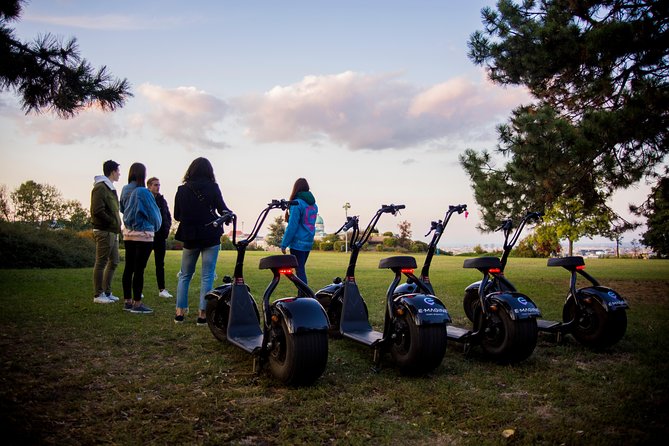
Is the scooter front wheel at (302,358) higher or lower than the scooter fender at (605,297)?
lower

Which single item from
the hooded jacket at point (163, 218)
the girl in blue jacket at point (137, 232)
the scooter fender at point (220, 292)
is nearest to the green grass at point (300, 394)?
the scooter fender at point (220, 292)

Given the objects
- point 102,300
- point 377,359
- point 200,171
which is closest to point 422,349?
point 377,359

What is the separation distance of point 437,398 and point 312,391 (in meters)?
0.99

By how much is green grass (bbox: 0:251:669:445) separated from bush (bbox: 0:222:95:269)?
32.0 feet

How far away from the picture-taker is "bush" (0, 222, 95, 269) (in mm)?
14133

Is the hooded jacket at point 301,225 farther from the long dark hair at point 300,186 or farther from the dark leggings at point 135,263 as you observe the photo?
the dark leggings at point 135,263

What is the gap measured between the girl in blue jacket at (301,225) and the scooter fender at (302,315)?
2162 mm

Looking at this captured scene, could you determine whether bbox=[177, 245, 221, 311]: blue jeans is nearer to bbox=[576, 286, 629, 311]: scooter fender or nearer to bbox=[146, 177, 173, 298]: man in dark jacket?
bbox=[146, 177, 173, 298]: man in dark jacket

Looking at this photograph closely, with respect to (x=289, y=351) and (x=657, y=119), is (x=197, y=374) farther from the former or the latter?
(x=657, y=119)

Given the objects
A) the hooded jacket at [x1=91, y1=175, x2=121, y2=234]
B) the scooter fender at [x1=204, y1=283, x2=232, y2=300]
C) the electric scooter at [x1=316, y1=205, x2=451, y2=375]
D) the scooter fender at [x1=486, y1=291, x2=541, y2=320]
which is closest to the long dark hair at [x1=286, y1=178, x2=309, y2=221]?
the electric scooter at [x1=316, y1=205, x2=451, y2=375]

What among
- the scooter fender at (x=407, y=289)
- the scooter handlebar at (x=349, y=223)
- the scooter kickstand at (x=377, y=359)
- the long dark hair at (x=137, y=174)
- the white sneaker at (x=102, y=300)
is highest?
the long dark hair at (x=137, y=174)

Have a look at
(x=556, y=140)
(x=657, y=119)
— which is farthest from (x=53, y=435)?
(x=657, y=119)

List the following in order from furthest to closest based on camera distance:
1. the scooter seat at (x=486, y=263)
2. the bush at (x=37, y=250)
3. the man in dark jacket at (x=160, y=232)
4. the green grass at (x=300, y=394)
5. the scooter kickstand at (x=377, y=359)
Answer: the bush at (x=37, y=250), the man in dark jacket at (x=160, y=232), the scooter seat at (x=486, y=263), the scooter kickstand at (x=377, y=359), the green grass at (x=300, y=394)

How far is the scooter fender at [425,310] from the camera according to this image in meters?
4.11
